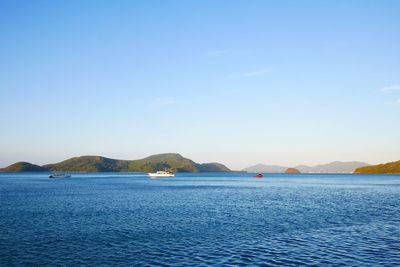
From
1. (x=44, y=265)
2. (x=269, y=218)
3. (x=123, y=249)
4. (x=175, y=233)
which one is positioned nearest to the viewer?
(x=44, y=265)

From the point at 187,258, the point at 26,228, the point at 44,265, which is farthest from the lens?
the point at 26,228

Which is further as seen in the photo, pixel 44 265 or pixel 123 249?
pixel 123 249

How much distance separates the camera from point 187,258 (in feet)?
117

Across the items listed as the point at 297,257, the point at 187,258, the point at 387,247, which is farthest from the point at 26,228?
the point at 387,247

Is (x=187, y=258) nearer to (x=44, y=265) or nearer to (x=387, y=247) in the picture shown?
(x=44, y=265)

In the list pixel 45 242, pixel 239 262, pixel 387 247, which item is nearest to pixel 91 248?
pixel 45 242

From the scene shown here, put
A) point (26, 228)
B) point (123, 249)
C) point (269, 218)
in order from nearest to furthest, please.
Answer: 1. point (123, 249)
2. point (26, 228)
3. point (269, 218)

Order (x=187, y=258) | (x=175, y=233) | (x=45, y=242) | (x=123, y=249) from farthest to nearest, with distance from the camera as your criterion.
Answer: (x=175, y=233), (x=45, y=242), (x=123, y=249), (x=187, y=258)

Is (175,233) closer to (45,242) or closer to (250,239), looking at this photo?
(250,239)

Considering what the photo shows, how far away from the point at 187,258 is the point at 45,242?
1908 centimetres

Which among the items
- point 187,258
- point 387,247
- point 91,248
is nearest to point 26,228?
point 91,248

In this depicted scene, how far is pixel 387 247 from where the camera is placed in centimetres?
4059

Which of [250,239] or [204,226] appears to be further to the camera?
[204,226]

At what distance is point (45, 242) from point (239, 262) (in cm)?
2434
